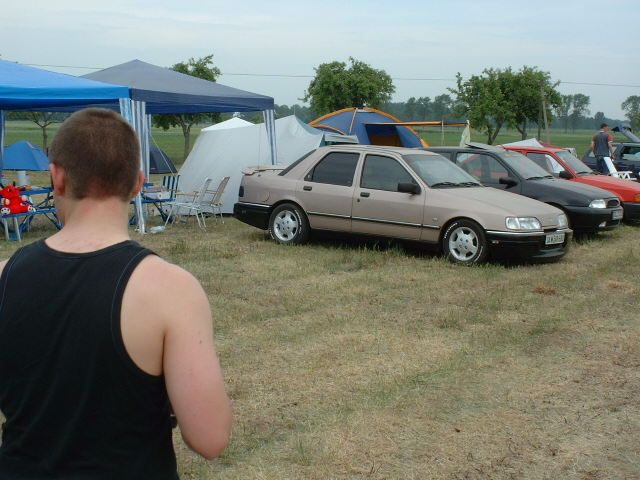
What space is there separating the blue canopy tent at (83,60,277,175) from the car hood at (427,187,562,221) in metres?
5.27

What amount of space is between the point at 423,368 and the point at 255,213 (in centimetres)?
643

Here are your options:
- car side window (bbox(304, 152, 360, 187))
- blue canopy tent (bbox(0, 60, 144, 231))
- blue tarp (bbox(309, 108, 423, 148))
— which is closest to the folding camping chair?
blue canopy tent (bbox(0, 60, 144, 231))

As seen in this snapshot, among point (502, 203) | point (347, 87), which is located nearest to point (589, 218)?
point (502, 203)

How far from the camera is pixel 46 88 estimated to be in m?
11.4

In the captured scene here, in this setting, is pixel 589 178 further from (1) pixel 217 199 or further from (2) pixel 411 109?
(2) pixel 411 109

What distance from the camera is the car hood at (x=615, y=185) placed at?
46.8 feet

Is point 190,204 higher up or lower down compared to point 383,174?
lower down

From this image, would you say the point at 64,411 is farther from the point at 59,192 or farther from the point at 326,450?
the point at 326,450

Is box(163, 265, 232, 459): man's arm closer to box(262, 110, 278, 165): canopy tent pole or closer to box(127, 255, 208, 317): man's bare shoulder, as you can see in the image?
box(127, 255, 208, 317): man's bare shoulder

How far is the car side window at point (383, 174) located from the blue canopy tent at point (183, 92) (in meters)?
3.95

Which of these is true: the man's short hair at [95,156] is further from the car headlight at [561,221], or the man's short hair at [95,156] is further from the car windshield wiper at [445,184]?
the car headlight at [561,221]

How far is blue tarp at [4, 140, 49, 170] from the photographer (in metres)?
15.9

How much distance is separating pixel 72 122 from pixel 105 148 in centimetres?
12

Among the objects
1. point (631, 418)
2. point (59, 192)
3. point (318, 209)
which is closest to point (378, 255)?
point (318, 209)
